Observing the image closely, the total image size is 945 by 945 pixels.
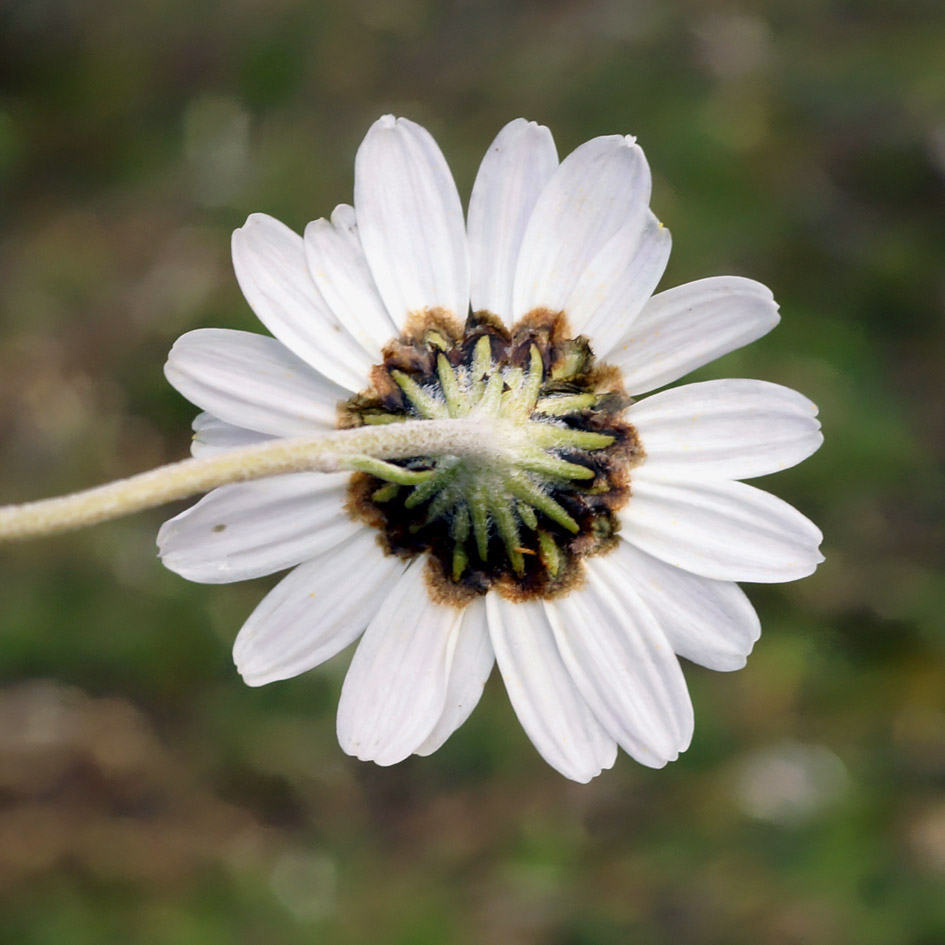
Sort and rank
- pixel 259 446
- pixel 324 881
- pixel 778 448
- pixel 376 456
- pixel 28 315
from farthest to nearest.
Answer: pixel 28 315 < pixel 324 881 < pixel 778 448 < pixel 376 456 < pixel 259 446

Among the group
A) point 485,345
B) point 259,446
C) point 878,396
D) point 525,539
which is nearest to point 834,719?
point 878,396

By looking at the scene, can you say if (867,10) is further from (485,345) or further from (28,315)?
(28,315)

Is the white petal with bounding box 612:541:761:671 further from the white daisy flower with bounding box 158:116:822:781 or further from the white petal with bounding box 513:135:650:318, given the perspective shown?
the white petal with bounding box 513:135:650:318

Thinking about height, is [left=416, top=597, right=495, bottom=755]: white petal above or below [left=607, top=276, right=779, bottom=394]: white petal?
below

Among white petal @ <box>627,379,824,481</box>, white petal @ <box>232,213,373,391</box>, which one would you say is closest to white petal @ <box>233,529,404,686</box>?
white petal @ <box>232,213,373,391</box>

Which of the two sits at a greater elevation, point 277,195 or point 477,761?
point 277,195

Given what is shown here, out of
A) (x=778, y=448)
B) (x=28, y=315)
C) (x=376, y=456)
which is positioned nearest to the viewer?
(x=376, y=456)
